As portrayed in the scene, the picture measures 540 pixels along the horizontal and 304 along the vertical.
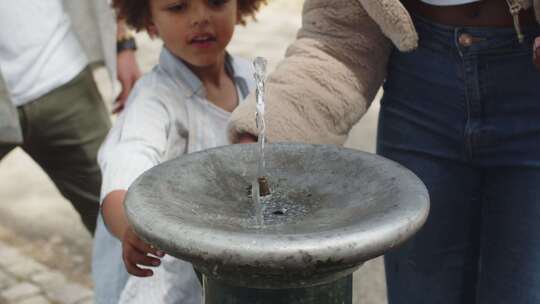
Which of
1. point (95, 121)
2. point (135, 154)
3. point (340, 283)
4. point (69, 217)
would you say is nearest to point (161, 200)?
point (340, 283)

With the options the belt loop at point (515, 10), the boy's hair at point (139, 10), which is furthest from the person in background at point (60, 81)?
the belt loop at point (515, 10)

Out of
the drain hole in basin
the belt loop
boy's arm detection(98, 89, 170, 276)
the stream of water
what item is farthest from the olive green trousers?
the belt loop

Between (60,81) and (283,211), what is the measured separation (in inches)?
64.4

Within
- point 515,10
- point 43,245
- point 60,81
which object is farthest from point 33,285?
point 515,10

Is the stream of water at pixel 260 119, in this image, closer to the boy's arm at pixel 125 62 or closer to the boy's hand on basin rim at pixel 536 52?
the boy's hand on basin rim at pixel 536 52

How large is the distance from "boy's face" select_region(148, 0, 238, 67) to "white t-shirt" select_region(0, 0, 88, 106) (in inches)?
29.1

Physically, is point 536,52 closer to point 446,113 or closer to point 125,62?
point 446,113

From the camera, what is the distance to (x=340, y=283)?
1709 mm

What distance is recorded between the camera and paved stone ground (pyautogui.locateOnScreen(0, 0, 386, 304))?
3.87 meters

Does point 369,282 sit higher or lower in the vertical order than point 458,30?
lower

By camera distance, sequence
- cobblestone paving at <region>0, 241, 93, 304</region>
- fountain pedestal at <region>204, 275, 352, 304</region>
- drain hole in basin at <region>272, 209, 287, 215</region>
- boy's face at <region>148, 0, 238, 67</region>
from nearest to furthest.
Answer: fountain pedestal at <region>204, 275, 352, 304</region> < drain hole in basin at <region>272, 209, 287, 215</region> < boy's face at <region>148, 0, 238, 67</region> < cobblestone paving at <region>0, 241, 93, 304</region>

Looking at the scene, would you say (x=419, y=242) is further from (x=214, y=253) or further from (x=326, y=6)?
(x=214, y=253)

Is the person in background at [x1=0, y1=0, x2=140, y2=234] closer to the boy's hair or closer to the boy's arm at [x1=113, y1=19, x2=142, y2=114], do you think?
the boy's arm at [x1=113, y1=19, x2=142, y2=114]

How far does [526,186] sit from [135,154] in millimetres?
917
